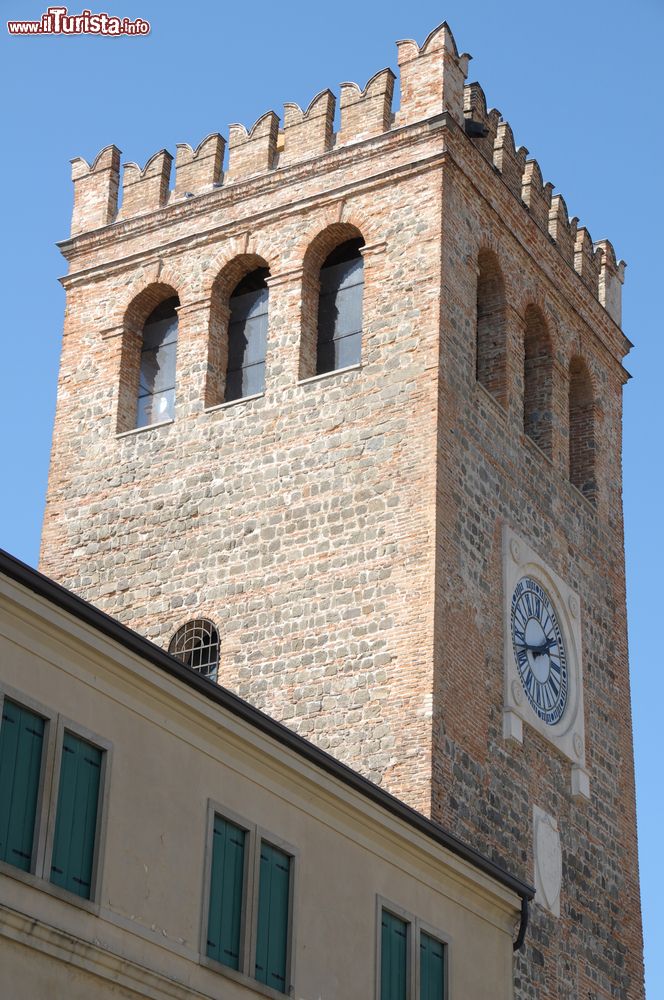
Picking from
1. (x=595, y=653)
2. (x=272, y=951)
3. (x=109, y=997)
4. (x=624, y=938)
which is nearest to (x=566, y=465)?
(x=595, y=653)

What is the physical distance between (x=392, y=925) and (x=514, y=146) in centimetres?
1442

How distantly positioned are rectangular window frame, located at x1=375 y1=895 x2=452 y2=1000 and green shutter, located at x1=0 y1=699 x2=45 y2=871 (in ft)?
16.0

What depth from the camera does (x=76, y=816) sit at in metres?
15.4

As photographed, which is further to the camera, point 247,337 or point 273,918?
point 247,337

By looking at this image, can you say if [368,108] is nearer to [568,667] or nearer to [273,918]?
[568,667]

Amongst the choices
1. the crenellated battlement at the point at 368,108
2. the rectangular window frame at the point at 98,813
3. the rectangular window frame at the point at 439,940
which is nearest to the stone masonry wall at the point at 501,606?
the crenellated battlement at the point at 368,108

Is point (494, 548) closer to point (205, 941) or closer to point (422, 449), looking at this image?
point (422, 449)

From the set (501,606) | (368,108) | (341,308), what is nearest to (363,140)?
(368,108)

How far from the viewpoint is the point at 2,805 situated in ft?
48.0

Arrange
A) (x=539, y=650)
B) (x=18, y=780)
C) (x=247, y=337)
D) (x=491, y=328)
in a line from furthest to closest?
(x=247, y=337)
(x=491, y=328)
(x=539, y=650)
(x=18, y=780)

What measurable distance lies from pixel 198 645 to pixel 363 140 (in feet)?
24.4

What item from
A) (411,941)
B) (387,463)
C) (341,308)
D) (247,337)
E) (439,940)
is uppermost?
(247,337)

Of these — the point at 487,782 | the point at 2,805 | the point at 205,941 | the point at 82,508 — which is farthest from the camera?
the point at 82,508

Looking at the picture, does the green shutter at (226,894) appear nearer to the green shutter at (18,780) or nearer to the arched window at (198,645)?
the green shutter at (18,780)
